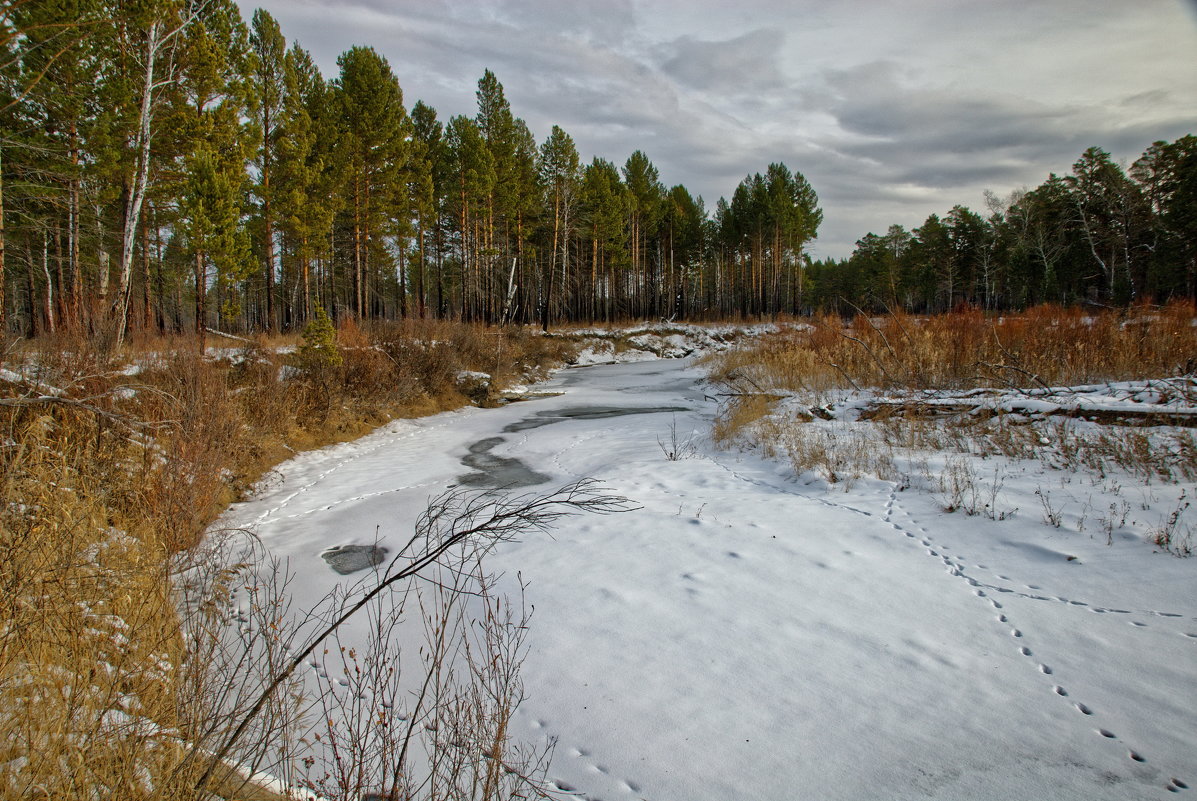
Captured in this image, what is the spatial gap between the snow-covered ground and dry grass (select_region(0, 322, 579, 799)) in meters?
1.03

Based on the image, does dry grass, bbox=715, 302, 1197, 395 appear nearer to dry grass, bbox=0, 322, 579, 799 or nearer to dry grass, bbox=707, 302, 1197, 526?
dry grass, bbox=707, 302, 1197, 526

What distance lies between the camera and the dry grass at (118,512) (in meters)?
1.78

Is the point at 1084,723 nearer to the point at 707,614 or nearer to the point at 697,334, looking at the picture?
the point at 707,614

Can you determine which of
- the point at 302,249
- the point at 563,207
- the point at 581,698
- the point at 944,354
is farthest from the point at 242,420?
the point at 563,207

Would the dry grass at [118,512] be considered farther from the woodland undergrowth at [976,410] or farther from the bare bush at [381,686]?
the woodland undergrowth at [976,410]

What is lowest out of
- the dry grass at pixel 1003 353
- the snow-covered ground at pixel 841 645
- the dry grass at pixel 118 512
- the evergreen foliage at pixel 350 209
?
the snow-covered ground at pixel 841 645

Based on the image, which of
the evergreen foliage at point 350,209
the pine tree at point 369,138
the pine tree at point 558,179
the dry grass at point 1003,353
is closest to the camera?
the dry grass at point 1003,353

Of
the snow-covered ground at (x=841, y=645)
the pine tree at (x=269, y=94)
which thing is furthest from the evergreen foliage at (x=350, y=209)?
the snow-covered ground at (x=841, y=645)

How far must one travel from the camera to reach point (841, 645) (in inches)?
126

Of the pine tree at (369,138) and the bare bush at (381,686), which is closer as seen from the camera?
the bare bush at (381,686)

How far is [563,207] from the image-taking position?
3161 cm

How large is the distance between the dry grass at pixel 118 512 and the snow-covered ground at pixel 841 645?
3.38 feet

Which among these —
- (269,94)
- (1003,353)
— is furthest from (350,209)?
(1003,353)

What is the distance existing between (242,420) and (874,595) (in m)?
7.77
